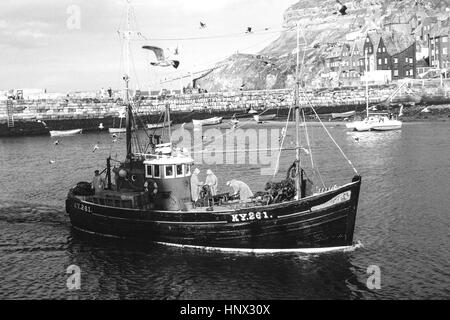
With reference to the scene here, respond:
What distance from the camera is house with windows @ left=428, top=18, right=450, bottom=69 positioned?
175 m

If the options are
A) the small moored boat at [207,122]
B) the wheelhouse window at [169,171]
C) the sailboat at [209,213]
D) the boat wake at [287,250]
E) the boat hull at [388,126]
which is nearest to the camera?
the sailboat at [209,213]

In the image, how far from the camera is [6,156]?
9281 cm

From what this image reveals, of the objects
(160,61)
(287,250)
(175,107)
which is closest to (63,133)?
(175,107)

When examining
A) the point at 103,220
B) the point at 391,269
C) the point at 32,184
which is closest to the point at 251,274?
the point at 391,269

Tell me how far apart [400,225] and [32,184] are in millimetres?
42781

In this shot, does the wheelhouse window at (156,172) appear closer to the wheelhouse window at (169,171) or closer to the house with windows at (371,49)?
the wheelhouse window at (169,171)

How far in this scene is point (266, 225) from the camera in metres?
30.6

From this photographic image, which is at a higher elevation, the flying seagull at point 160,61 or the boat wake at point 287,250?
the flying seagull at point 160,61

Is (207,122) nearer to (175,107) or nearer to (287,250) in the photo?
(175,107)

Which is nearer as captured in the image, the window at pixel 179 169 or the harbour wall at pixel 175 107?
the window at pixel 179 169

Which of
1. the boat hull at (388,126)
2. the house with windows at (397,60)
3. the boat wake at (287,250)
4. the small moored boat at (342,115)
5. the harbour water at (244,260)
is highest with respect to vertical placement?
the house with windows at (397,60)

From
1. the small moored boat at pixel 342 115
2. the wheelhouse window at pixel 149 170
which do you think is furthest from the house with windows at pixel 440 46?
the wheelhouse window at pixel 149 170

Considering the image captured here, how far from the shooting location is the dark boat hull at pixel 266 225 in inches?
1176
